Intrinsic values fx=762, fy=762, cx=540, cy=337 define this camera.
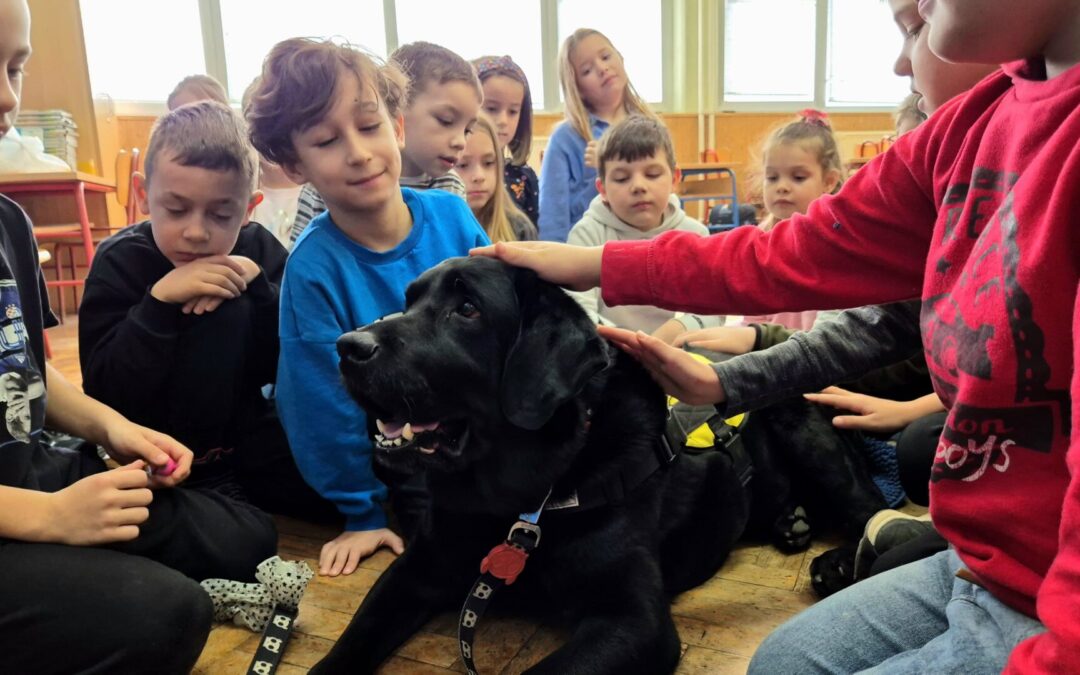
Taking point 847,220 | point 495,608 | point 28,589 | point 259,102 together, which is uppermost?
point 259,102

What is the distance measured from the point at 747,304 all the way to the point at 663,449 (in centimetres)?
35

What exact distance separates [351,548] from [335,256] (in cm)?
65

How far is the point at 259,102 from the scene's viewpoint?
1.68 m

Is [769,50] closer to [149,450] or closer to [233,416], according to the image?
[233,416]

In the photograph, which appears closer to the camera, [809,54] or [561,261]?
[561,261]

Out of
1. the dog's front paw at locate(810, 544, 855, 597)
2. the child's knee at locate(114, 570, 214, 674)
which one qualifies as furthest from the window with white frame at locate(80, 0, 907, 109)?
the child's knee at locate(114, 570, 214, 674)

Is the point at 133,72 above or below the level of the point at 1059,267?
above

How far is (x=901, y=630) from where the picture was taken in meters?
0.91

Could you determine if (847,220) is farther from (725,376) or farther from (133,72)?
(133,72)

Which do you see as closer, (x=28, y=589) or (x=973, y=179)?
(x=973, y=179)

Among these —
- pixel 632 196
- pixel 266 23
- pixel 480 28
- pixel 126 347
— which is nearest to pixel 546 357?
pixel 126 347

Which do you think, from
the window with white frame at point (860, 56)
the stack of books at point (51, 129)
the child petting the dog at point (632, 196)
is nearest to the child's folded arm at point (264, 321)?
the child petting the dog at point (632, 196)

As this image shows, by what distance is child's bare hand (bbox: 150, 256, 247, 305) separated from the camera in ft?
5.33

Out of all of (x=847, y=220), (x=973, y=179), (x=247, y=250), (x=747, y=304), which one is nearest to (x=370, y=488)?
(x=247, y=250)
